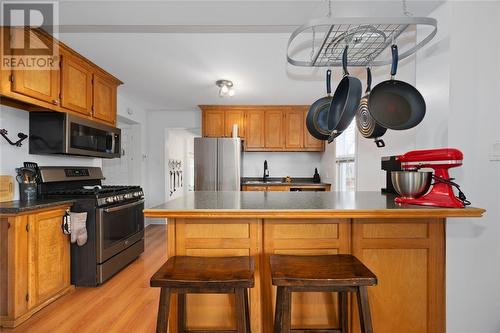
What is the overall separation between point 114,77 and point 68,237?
196 centimetres

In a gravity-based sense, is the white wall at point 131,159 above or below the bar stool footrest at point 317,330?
above

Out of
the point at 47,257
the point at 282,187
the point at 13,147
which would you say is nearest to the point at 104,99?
the point at 13,147

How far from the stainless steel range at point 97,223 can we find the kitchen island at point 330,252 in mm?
1528

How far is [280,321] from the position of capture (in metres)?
1.15

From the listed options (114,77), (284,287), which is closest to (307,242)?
(284,287)

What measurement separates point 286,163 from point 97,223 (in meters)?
3.32

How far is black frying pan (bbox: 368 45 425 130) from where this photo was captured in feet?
4.99

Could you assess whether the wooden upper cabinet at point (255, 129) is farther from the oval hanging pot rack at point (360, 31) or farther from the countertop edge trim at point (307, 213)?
the countertop edge trim at point (307, 213)

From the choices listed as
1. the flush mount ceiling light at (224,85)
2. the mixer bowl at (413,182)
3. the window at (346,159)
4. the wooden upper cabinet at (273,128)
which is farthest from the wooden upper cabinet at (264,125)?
the mixer bowl at (413,182)

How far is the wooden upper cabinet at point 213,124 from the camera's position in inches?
181

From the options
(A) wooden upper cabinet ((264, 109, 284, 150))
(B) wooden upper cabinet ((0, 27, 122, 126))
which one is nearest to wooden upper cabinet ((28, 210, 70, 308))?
(B) wooden upper cabinet ((0, 27, 122, 126))

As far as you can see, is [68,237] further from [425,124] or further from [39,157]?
[425,124]

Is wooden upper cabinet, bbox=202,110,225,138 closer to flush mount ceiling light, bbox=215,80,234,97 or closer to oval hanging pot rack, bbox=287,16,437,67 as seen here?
flush mount ceiling light, bbox=215,80,234,97

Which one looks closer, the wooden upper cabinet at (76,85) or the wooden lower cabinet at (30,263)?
the wooden lower cabinet at (30,263)
